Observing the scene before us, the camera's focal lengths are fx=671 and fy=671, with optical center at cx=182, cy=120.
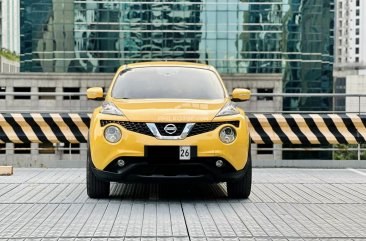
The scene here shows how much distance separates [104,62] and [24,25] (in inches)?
413

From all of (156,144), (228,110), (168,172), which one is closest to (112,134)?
(156,144)

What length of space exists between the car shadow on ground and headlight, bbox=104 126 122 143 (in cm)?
91

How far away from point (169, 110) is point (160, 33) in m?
66.6

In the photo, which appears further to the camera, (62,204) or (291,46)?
(291,46)

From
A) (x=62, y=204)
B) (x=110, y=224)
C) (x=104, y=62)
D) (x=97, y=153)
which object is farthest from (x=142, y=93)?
(x=104, y=62)

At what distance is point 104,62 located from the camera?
241ft

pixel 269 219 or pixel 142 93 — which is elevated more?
pixel 142 93

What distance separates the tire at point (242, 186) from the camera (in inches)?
318

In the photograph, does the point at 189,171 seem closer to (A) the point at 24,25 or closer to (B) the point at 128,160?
(B) the point at 128,160

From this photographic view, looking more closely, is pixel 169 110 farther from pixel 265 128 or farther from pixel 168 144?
pixel 265 128

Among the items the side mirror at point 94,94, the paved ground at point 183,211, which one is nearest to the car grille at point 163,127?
the paved ground at point 183,211

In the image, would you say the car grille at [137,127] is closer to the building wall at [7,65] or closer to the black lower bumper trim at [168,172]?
the black lower bumper trim at [168,172]

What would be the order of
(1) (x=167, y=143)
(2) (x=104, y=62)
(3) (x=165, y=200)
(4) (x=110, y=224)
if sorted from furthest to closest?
(2) (x=104, y=62) < (3) (x=165, y=200) < (1) (x=167, y=143) < (4) (x=110, y=224)

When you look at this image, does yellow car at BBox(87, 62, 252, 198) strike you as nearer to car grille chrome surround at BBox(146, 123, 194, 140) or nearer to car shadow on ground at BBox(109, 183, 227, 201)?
car grille chrome surround at BBox(146, 123, 194, 140)
